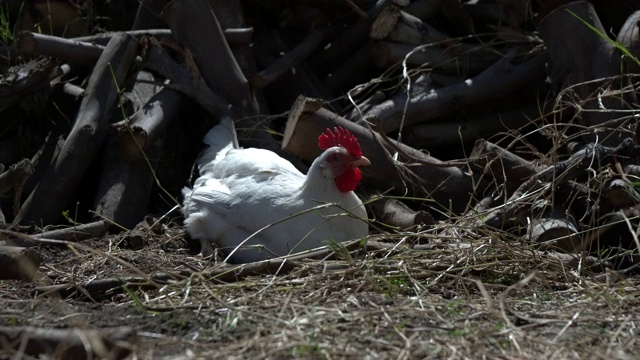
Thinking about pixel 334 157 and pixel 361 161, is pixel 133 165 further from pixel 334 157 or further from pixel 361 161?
pixel 361 161

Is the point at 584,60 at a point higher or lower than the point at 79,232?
higher

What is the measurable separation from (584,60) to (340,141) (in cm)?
176

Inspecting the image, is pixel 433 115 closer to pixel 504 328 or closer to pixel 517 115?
pixel 517 115

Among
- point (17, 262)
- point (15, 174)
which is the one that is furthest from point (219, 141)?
point (17, 262)

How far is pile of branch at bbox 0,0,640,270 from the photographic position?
5.14 m

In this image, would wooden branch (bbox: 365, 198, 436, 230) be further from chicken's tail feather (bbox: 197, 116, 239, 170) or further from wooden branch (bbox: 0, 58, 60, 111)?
wooden branch (bbox: 0, 58, 60, 111)

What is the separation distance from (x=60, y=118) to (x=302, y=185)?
7.13 feet

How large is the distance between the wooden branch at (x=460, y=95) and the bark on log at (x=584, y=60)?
0.51m

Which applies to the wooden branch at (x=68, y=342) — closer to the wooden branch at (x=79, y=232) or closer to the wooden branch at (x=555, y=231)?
the wooden branch at (x=79, y=232)

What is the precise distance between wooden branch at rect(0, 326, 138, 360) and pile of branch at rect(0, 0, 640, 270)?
1826mm

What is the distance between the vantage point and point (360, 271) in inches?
168

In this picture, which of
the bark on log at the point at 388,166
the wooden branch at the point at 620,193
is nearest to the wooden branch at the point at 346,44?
the bark on log at the point at 388,166

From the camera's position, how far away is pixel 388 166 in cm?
567

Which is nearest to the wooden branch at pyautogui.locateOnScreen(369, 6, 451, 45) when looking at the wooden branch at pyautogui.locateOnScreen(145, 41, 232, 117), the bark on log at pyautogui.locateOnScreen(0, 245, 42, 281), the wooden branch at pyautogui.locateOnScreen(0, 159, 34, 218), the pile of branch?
the pile of branch
